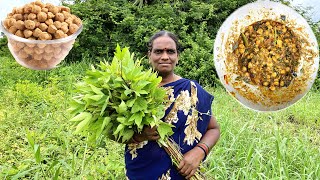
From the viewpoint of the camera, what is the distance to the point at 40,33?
5.23 ft

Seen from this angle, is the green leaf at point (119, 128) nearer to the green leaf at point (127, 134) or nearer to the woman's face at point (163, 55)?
the green leaf at point (127, 134)

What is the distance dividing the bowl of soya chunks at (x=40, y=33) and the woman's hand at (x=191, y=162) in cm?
58

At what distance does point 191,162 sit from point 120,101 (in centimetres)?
36

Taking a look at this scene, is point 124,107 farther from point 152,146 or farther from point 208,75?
point 208,75

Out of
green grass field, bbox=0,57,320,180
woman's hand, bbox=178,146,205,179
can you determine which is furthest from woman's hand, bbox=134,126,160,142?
green grass field, bbox=0,57,320,180

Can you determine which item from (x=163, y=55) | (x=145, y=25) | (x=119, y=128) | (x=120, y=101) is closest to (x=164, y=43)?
(x=163, y=55)

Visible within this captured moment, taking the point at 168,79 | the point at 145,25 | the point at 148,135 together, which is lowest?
the point at 145,25

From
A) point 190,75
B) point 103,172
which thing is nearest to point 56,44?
point 103,172

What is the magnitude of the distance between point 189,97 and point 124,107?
355 millimetres

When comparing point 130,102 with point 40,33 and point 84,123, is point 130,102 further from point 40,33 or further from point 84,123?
point 40,33

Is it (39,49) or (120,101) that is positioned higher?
(39,49)

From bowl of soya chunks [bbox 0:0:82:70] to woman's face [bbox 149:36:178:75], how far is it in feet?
1.01

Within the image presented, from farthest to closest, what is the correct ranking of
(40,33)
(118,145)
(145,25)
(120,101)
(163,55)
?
(145,25)
(118,145)
(163,55)
(120,101)
(40,33)

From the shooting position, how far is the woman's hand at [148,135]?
1711 millimetres
